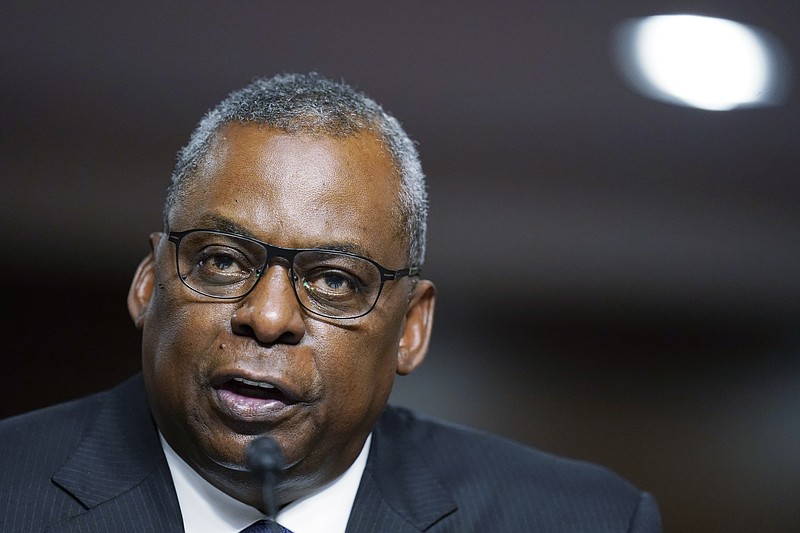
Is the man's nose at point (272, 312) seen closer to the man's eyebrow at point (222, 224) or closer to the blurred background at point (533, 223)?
the man's eyebrow at point (222, 224)

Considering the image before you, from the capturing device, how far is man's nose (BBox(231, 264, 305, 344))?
51.2 inches

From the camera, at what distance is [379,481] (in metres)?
1.62

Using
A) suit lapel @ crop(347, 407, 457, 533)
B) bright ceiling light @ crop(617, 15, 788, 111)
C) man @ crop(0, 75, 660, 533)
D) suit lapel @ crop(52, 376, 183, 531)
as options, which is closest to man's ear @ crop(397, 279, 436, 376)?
man @ crop(0, 75, 660, 533)

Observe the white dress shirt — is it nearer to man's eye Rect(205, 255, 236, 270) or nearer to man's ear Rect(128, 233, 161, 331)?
man's ear Rect(128, 233, 161, 331)

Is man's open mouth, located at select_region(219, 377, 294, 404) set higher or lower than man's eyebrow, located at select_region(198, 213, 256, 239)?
lower

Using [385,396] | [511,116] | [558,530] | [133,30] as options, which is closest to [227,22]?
[133,30]

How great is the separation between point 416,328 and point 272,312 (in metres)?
0.38

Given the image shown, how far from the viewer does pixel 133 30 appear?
2.45 m

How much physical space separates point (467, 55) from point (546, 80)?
23 cm

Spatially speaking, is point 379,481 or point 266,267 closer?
point 266,267

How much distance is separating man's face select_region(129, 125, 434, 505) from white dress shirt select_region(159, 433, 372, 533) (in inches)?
1.3

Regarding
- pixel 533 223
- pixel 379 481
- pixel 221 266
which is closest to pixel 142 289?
pixel 221 266

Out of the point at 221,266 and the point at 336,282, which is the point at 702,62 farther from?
the point at 221,266

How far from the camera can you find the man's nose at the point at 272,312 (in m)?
1.30
